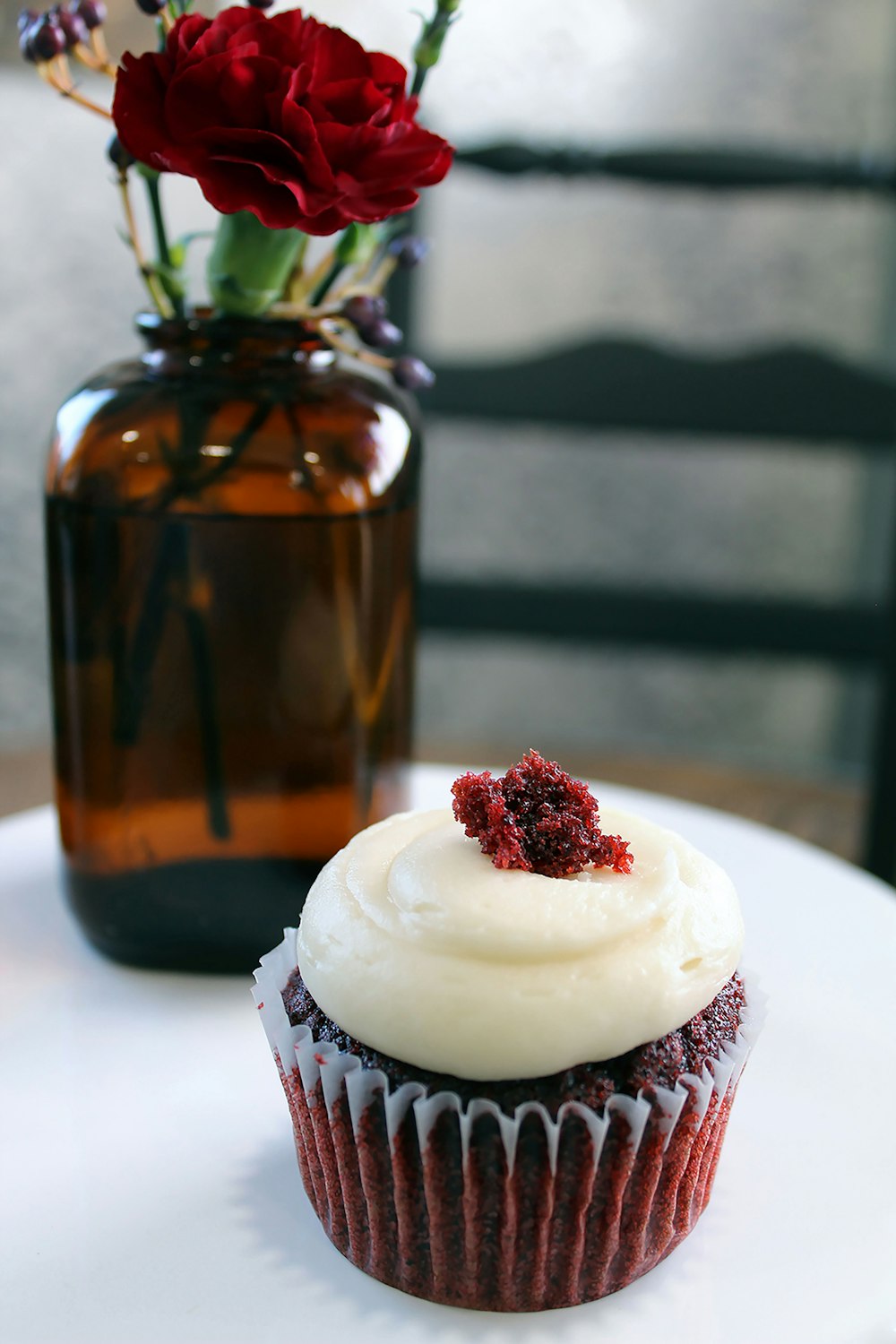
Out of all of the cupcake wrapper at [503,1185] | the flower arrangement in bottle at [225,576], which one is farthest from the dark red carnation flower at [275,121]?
the cupcake wrapper at [503,1185]

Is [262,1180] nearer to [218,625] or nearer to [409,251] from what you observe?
[218,625]

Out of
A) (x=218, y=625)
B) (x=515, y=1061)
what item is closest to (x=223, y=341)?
(x=218, y=625)

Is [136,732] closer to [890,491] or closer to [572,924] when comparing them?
[572,924]

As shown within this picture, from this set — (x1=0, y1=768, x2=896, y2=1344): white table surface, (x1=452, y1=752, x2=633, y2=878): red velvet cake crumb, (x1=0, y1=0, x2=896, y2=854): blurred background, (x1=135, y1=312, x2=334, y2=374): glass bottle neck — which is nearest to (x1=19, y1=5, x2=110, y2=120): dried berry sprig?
(x1=135, y1=312, x2=334, y2=374): glass bottle neck

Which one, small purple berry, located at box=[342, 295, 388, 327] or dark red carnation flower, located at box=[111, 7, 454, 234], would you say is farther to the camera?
small purple berry, located at box=[342, 295, 388, 327]

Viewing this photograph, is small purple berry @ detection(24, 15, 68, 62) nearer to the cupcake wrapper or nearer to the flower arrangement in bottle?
the flower arrangement in bottle

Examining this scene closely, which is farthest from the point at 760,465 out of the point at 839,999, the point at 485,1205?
the point at 485,1205
